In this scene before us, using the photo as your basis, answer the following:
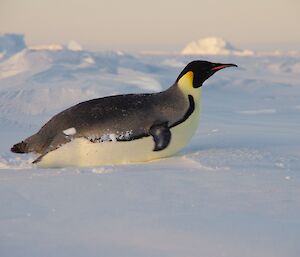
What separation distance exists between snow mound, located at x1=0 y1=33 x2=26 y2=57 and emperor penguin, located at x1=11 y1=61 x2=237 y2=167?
37.9 metres

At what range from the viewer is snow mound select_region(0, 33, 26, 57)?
136 ft

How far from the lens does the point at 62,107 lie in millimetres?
12117

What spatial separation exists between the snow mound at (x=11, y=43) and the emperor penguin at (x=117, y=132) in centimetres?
3786

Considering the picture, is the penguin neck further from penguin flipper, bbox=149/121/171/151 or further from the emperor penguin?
penguin flipper, bbox=149/121/171/151

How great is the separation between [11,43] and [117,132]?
1578 inches

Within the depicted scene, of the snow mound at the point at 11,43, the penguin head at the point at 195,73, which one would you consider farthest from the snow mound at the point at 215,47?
the penguin head at the point at 195,73

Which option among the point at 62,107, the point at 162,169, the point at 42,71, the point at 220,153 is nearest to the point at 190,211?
the point at 162,169

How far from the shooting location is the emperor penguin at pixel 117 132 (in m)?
4.10

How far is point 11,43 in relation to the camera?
42.3 meters

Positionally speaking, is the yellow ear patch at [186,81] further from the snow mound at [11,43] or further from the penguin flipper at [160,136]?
the snow mound at [11,43]

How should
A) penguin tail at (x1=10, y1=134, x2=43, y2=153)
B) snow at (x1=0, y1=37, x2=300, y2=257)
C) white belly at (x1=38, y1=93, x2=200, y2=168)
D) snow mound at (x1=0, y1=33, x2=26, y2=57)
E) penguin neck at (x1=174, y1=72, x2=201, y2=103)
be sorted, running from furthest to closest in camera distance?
snow mound at (x1=0, y1=33, x2=26, y2=57) → penguin neck at (x1=174, y1=72, x2=201, y2=103) → penguin tail at (x1=10, y1=134, x2=43, y2=153) → white belly at (x1=38, y1=93, x2=200, y2=168) → snow at (x1=0, y1=37, x2=300, y2=257)

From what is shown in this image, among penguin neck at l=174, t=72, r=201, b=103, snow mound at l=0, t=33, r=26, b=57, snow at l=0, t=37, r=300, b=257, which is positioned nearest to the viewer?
snow at l=0, t=37, r=300, b=257

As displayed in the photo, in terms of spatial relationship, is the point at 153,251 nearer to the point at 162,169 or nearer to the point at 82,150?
the point at 162,169

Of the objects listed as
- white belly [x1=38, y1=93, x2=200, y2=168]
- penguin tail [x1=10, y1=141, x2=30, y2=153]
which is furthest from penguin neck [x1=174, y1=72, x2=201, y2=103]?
penguin tail [x1=10, y1=141, x2=30, y2=153]
